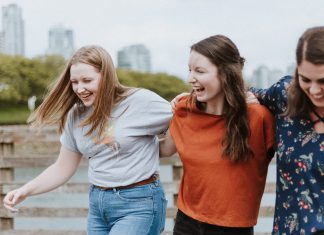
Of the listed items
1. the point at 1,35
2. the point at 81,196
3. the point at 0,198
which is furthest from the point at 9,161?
the point at 1,35

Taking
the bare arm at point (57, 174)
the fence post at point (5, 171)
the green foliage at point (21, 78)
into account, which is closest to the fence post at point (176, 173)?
the fence post at point (5, 171)

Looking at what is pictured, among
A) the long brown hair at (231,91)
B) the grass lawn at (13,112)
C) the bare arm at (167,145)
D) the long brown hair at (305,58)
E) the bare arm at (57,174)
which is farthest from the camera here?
the grass lawn at (13,112)

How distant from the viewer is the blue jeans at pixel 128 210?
8.76 ft

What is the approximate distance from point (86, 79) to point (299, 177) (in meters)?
1.00

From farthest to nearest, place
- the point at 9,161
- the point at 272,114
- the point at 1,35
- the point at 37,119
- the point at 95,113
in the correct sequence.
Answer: the point at 1,35 < the point at 9,161 < the point at 37,119 < the point at 95,113 < the point at 272,114

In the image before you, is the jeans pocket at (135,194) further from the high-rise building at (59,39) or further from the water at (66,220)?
the high-rise building at (59,39)

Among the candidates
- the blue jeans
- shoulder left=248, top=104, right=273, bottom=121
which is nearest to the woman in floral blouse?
shoulder left=248, top=104, right=273, bottom=121

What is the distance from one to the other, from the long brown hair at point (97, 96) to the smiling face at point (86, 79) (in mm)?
17

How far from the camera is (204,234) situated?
8.17ft

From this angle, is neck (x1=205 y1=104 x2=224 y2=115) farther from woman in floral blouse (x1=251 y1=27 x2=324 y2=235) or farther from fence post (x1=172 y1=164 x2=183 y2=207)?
fence post (x1=172 y1=164 x2=183 y2=207)

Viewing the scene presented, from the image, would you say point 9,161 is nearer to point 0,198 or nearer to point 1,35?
point 0,198

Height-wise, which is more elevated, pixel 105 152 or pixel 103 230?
pixel 105 152

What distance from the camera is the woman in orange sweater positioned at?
2.43 meters

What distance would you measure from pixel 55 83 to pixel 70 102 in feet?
0.35
